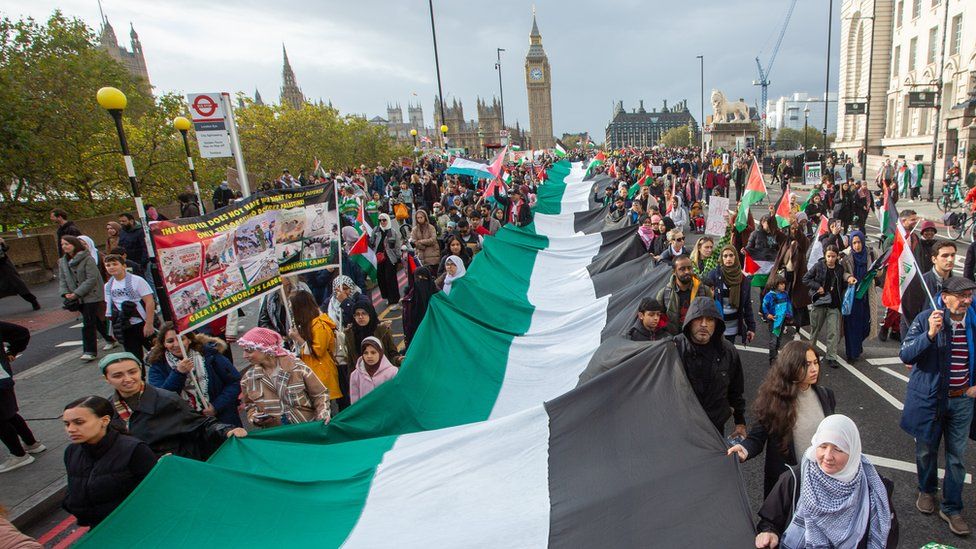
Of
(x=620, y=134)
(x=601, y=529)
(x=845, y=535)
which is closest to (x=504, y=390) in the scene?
(x=601, y=529)

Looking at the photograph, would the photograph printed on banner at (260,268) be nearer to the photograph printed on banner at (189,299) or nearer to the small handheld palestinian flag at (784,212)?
the photograph printed on banner at (189,299)

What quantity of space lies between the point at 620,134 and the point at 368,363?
19193cm

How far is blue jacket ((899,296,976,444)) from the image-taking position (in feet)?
12.3

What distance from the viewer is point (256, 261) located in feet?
18.5

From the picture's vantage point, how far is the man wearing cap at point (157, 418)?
12.5ft

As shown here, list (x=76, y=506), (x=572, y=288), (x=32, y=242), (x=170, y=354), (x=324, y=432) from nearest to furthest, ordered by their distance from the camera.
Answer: (x=76, y=506)
(x=324, y=432)
(x=170, y=354)
(x=572, y=288)
(x=32, y=242)

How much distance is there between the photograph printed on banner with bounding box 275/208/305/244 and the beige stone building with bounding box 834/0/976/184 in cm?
2824

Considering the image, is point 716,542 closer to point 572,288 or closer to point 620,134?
point 572,288

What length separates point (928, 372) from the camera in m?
3.84

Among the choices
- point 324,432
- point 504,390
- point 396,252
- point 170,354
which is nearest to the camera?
point 324,432

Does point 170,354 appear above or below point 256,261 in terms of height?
below

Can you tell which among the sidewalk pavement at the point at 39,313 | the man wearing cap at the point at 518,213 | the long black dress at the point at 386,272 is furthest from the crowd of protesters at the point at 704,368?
the man wearing cap at the point at 518,213

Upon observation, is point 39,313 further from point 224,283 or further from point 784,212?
point 784,212

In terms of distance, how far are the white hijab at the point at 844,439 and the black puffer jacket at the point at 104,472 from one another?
3.86 m
